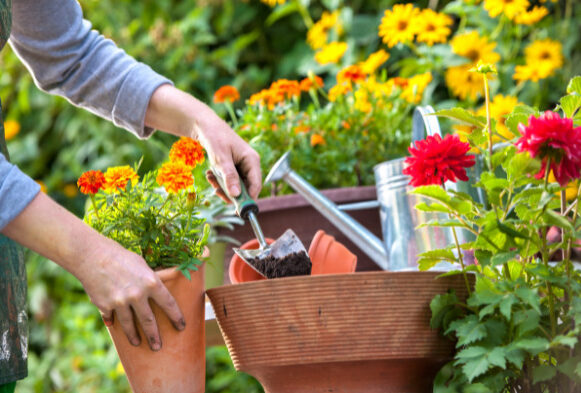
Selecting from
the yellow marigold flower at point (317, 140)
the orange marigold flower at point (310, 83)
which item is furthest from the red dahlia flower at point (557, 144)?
the orange marigold flower at point (310, 83)

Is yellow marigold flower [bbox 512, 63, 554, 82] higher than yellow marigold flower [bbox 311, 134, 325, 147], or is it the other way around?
yellow marigold flower [bbox 512, 63, 554, 82]

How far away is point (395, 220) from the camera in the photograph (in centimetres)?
130

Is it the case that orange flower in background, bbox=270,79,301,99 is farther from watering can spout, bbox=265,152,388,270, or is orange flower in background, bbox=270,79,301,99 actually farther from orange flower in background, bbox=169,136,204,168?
orange flower in background, bbox=169,136,204,168

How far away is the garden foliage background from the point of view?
2.56 metres

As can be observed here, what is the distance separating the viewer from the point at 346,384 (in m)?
0.86

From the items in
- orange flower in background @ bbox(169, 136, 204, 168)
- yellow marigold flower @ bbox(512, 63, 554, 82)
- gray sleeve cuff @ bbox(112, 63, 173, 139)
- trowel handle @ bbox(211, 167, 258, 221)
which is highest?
yellow marigold flower @ bbox(512, 63, 554, 82)

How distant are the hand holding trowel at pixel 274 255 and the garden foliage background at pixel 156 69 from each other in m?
1.43

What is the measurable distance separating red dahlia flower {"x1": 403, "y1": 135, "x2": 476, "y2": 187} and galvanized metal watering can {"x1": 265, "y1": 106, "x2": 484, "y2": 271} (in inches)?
14.8

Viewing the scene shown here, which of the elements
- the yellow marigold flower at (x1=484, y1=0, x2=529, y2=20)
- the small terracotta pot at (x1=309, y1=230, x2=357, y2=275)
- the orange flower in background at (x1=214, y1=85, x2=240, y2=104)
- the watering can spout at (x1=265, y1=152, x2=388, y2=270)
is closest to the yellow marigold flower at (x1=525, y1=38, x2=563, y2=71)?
the yellow marigold flower at (x1=484, y1=0, x2=529, y2=20)

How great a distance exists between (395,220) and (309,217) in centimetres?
20

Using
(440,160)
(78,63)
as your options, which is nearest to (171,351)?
(440,160)

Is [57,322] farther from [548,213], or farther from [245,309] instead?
[548,213]

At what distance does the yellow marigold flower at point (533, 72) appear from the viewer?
6.75ft

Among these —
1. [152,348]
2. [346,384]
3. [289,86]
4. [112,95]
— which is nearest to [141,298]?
[152,348]
